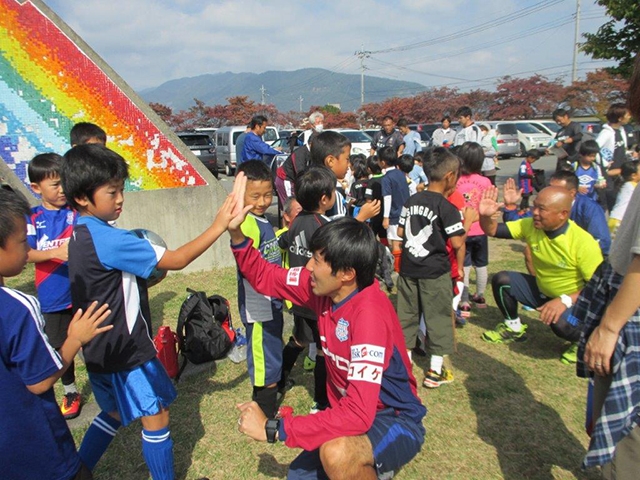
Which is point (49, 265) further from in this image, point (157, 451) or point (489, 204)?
point (489, 204)

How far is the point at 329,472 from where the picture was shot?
1915mm

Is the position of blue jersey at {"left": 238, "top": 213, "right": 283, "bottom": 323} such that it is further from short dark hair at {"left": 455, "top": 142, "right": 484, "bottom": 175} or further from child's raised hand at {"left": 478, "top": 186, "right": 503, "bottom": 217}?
short dark hair at {"left": 455, "top": 142, "right": 484, "bottom": 175}

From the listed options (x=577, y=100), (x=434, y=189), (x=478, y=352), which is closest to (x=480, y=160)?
(x=434, y=189)

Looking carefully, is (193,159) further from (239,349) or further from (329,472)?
(329,472)

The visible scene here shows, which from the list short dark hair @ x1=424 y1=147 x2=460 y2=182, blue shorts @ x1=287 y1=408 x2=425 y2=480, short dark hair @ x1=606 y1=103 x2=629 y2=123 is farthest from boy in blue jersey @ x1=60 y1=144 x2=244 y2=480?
short dark hair @ x1=606 y1=103 x2=629 y2=123

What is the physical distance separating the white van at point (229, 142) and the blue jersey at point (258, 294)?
1647 cm

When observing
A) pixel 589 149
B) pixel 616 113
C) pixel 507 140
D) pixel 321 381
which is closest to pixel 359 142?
pixel 507 140

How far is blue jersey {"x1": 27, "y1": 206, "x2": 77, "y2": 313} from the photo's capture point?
324 cm

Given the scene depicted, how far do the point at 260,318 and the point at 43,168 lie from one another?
1894mm

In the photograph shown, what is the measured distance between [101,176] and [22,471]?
1.29 metres

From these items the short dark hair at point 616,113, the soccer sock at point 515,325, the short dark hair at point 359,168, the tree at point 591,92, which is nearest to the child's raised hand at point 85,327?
the soccer sock at point 515,325

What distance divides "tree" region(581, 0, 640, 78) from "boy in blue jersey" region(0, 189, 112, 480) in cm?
1200

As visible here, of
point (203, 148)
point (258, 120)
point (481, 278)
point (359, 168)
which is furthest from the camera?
point (203, 148)

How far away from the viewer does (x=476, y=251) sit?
5.31 metres
